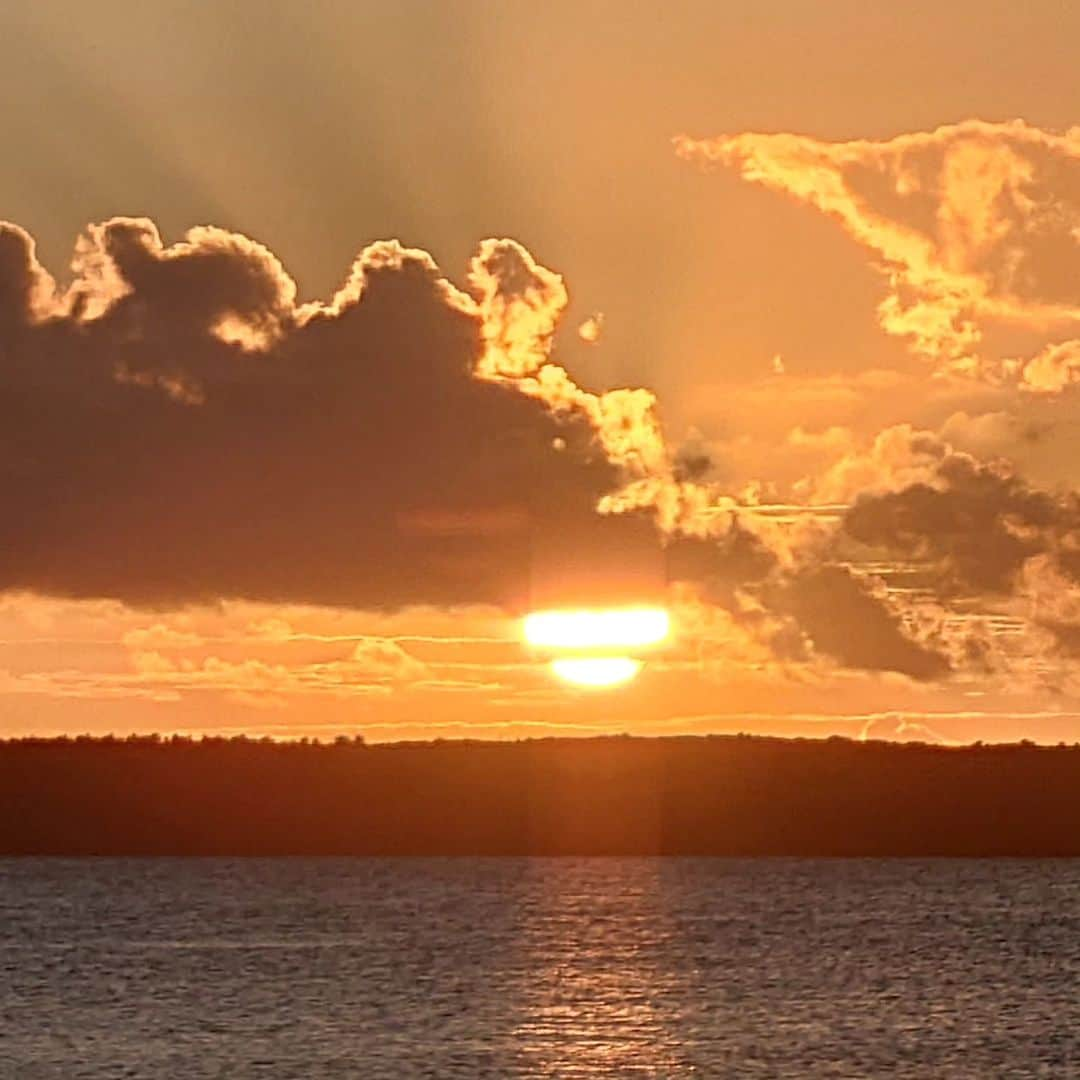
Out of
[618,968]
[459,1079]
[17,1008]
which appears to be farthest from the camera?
[618,968]

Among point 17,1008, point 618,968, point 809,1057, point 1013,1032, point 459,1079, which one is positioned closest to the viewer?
point 459,1079

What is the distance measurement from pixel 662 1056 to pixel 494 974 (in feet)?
191

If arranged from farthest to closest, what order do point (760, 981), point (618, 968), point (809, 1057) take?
point (618, 968), point (760, 981), point (809, 1057)

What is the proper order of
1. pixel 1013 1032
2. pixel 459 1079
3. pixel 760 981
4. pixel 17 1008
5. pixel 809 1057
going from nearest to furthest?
pixel 459 1079 → pixel 809 1057 → pixel 1013 1032 → pixel 17 1008 → pixel 760 981

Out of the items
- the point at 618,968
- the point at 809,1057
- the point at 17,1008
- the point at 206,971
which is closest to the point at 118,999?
the point at 17,1008

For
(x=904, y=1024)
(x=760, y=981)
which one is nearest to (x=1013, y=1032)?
(x=904, y=1024)

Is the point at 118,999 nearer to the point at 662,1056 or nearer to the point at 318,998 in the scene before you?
the point at 318,998

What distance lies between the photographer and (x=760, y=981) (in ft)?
611

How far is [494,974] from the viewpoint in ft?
633

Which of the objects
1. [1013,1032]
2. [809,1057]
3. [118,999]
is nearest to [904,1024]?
[1013,1032]

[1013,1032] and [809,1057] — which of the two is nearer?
[809,1057]

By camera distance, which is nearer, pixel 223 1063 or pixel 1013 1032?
pixel 223 1063

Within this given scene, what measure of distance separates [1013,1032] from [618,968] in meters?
50.2

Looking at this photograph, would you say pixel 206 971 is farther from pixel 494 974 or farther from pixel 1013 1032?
pixel 1013 1032
